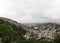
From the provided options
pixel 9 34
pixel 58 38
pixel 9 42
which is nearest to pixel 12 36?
pixel 9 34

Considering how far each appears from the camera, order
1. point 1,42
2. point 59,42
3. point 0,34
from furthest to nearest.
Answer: point 59,42 < point 0,34 < point 1,42

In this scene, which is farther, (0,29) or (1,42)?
(0,29)

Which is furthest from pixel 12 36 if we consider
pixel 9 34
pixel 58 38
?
pixel 58 38

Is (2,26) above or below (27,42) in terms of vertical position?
above

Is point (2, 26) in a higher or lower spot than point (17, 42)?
higher

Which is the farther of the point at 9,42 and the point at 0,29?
the point at 0,29

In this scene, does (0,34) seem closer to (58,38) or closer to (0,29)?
(0,29)

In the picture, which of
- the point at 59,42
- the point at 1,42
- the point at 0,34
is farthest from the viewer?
the point at 59,42

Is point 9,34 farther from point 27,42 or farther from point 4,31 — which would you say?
point 27,42
